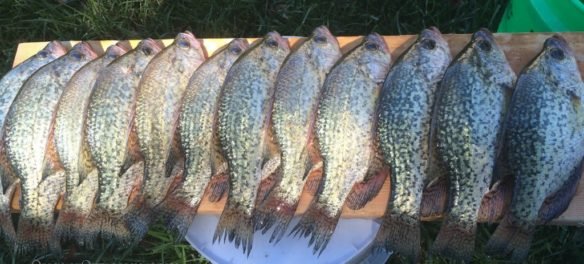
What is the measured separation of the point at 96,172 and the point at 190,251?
2.99 feet

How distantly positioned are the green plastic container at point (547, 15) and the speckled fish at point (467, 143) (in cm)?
53

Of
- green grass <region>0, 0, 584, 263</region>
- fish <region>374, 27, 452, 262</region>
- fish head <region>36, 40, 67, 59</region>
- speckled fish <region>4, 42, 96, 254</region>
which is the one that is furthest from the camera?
green grass <region>0, 0, 584, 263</region>

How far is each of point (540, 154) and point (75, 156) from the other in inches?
89.1

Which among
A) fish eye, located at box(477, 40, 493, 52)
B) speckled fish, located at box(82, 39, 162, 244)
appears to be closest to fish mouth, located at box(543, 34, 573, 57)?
fish eye, located at box(477, 40, 493, 52)

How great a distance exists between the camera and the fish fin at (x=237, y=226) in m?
2.59

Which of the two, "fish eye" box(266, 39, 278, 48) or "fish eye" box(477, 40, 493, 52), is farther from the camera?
"fish eye" box(266, 39, 278, 48)

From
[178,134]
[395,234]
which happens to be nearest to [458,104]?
[395,234]

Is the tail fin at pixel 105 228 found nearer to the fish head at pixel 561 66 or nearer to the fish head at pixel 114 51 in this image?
the fish head at pixel 114 51

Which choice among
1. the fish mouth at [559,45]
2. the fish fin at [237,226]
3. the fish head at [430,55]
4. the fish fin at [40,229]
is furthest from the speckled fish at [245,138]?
the fish mouth at [559,45]

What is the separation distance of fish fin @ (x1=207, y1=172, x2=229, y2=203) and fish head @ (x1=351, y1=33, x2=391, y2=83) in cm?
89

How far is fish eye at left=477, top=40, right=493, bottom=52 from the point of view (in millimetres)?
2568

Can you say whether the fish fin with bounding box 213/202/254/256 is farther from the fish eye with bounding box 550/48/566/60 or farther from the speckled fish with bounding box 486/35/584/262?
the fish eye with bounding box 550/48/566/60

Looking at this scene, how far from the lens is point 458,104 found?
2.46 metres

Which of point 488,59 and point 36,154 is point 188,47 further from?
point 488,59
